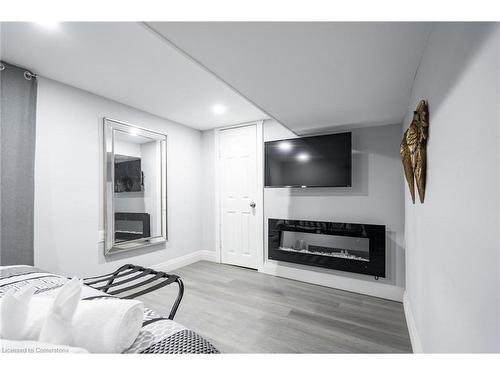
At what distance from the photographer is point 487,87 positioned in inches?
22.8

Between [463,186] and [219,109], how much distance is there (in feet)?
9.68

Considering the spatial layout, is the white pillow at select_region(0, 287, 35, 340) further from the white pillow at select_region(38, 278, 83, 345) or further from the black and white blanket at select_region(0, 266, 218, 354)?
the black and white blanket at select_region(0, 266, 218, 354)

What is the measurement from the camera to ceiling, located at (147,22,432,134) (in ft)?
3.59

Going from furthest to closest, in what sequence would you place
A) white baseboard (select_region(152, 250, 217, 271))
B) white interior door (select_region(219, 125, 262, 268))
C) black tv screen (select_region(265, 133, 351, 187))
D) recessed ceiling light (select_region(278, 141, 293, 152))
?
1. white interior door (select_region(219, 125, 262, 268))
2. white baseboard (select_region(152, 250, 217, 271))
3. recessed ceiling light (select_region(278, 141, 293, 152))
4. black tv screen (select_region(265, 133, 351, 187))

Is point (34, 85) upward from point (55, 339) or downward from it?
upward

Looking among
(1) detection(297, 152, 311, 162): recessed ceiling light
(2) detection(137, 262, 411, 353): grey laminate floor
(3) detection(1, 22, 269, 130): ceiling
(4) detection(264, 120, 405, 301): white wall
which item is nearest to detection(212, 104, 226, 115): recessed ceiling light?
(3) detection(1, 22, 269, 130): ceiling

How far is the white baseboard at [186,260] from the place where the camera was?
358 centimetres

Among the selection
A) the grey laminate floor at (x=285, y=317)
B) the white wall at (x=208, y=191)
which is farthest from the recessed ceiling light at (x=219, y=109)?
the grey laminate floor at (x=285, y=317)

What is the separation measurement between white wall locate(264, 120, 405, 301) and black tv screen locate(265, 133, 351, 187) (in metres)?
0.24

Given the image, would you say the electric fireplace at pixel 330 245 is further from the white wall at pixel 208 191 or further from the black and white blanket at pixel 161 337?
the black and white blanket at pixel 161 337

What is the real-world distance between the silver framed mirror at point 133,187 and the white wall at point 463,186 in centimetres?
315
